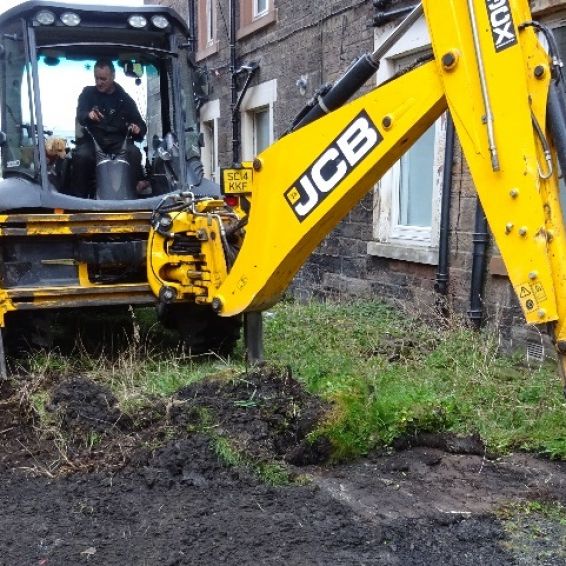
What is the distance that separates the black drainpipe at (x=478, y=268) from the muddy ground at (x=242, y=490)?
282cm

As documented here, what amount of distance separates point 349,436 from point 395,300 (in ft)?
13.3

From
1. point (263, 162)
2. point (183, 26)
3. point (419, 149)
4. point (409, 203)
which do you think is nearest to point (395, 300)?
point (409, 203)

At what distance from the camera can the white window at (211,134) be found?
43.8 feet

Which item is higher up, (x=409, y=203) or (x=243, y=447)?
(x=409, y=203)

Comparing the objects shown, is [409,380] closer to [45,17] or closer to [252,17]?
[45,17]

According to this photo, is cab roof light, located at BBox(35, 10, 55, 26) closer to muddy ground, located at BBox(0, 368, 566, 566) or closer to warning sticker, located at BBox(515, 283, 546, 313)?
muddy ground, located at BBox(0, 368, 566, 566)

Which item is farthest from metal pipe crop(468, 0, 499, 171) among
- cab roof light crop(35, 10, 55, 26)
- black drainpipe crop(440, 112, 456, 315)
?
black drainpipe crop(440, 112, 456, 315)

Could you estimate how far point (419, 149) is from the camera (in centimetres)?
817

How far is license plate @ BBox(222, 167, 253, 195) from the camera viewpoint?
14.9ft

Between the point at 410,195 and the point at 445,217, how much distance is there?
1153 millimetres

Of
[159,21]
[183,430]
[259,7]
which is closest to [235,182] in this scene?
[183,430]

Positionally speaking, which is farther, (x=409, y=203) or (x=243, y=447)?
(x=409, y=203)

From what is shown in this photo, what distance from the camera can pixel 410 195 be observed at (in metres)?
8.35

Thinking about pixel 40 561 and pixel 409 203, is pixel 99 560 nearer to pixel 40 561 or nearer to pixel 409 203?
pixel 40 561
